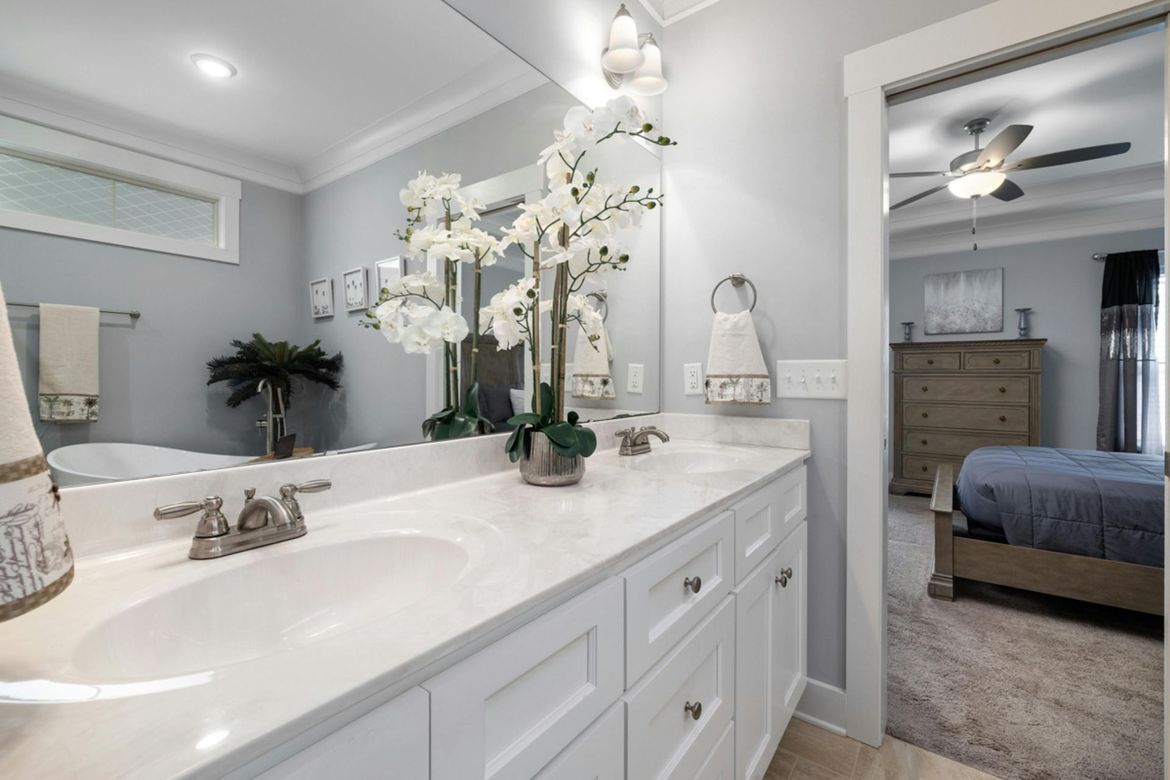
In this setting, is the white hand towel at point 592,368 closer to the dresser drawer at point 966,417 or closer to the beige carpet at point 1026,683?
the beige carpet at point 1026,683

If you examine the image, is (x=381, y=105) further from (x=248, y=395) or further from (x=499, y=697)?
(x=499, y=697)

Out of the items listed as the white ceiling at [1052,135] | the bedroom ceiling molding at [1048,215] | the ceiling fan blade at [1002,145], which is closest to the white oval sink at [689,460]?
the white ceiling at [1052,135]

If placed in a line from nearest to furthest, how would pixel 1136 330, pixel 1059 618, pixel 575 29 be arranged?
pixel 575 29
pixel 1059 618
pixel 1136 330

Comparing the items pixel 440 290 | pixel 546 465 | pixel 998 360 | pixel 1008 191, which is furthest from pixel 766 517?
pixel 998 360

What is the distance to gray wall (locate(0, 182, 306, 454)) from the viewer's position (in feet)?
2.13

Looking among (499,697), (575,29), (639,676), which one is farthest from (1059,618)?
(575,29)

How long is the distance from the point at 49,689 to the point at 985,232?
5828 millimetres

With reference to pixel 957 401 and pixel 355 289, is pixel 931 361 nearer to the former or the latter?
pixel 957 401

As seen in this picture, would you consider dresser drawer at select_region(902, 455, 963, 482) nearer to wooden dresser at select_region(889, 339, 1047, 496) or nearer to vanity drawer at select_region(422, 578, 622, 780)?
wooden dresser at select_region(889, 339, 1047, 496)

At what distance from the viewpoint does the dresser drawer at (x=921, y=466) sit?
4.38 metres

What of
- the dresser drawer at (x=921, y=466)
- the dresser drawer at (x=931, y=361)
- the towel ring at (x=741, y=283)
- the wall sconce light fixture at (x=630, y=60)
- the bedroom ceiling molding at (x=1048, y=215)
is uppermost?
the bedroom ceiling molding at (x=1048, y=215)

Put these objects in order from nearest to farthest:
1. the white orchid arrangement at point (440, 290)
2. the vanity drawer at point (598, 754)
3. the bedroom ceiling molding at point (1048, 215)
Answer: the vanity drawer at point (598, 754) → the white orchid arrangement at point (440, 290) → the bedroom ceiling molding at point (1048, 215)

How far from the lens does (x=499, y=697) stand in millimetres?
541

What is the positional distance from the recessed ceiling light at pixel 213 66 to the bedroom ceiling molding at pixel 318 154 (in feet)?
0.36
